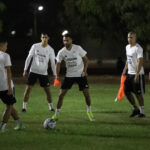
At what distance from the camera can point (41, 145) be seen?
997 centimetres

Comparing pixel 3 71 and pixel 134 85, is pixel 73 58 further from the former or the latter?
pixel 3 71

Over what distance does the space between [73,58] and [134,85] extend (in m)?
1.79

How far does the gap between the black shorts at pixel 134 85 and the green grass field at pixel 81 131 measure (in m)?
0.73

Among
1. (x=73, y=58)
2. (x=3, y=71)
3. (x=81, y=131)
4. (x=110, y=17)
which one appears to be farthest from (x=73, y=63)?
(x=110, y=17)

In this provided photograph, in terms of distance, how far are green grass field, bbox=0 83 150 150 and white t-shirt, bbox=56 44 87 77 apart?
1213 millimetres

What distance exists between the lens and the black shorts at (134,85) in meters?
13.7

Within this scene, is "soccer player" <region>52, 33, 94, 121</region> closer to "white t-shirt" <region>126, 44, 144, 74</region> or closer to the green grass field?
the green grass field

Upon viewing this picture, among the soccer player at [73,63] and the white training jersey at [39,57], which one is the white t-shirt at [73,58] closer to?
the soccer player at [73,63]

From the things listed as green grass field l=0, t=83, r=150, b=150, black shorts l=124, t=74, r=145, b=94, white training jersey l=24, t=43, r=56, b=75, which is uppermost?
white training jersey l=24, t=43, r=56, b=75

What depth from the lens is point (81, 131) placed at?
38.0 ft

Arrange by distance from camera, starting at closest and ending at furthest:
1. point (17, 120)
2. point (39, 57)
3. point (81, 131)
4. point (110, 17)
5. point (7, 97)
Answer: point (7, 97) → point (81, 131) → point (17, 120) → point (39, 57) → point (110, 17)

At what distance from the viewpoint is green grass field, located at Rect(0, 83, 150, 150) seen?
9969mm

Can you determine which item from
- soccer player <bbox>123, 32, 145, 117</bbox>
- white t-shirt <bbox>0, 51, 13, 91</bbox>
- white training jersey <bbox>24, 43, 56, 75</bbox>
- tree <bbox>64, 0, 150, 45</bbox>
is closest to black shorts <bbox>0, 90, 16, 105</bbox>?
white t-shirt <bbox>0, 51, 13, 91</bbox>

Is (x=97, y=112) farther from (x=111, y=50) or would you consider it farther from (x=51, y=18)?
(x=111, y=50)
